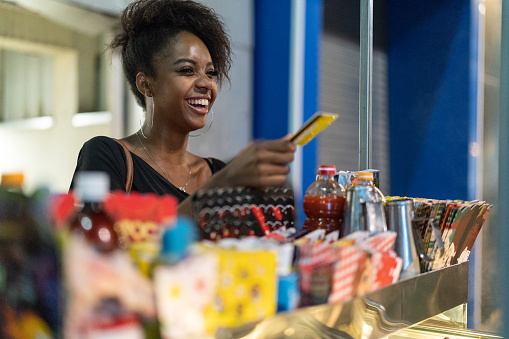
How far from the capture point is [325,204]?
1.34m

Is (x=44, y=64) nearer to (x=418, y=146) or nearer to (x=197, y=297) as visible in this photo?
(x=197, y=297)

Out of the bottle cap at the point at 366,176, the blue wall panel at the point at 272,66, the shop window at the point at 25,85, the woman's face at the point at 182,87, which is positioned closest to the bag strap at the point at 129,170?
the woman's face at the point at 182,87

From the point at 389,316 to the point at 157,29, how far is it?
57.6 inches

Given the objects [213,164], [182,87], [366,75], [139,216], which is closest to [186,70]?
[182,87]

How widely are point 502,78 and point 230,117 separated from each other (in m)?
2.68

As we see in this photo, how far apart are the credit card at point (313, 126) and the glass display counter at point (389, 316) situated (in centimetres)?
35

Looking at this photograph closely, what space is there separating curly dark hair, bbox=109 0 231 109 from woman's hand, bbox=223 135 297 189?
1.07 m

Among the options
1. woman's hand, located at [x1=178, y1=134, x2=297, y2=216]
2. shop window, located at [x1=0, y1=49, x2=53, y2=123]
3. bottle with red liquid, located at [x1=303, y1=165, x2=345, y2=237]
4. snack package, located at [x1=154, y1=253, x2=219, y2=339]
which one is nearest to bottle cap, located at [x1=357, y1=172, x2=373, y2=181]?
bottle with red liquid, located at [x1=303, y1=165, x2=345, y2=237]

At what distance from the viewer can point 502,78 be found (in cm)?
76

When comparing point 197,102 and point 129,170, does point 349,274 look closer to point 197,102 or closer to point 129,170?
point 129,170

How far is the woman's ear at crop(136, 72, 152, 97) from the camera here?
214cm

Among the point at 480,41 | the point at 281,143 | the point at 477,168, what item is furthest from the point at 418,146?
the point at 281,143

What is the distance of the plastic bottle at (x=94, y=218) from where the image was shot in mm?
762

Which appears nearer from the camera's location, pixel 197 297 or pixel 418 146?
pixel 197 297
